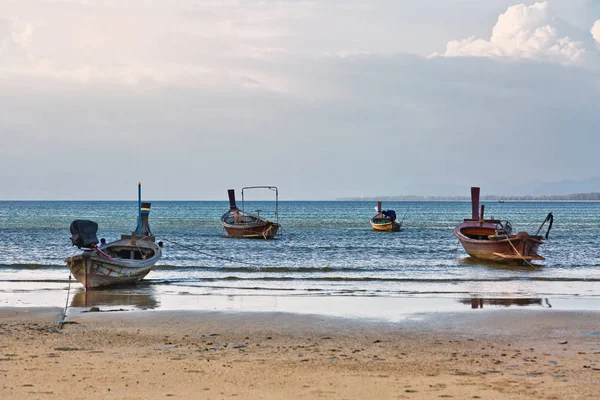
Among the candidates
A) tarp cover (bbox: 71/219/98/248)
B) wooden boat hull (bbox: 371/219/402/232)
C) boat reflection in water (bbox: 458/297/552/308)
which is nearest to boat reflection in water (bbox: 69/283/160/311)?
tarp cover (bbox: 71/219/98/248)

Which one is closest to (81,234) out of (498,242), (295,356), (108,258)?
(108,258)

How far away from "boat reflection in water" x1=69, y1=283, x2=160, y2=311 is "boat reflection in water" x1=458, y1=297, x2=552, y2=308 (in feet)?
29.3

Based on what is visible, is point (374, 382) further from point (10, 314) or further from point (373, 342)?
point (10, 314)

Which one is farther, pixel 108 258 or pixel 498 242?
pixel 498 242

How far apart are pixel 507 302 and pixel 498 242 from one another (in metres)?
14.9

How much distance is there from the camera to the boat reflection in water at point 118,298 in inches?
787

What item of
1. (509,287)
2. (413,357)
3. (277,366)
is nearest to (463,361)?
(413,357)

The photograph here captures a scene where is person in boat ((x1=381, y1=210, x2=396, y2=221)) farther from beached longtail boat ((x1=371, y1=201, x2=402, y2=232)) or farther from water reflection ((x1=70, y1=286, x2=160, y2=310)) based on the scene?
water reflection ((x1=70, y1=286, x2=160, y2=310))

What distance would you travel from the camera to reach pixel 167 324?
16.1m

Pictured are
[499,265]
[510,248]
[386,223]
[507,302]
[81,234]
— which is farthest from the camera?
[386,223]

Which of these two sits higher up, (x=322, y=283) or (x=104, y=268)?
(x=104, y=268)

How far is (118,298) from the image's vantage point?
71.7 ft

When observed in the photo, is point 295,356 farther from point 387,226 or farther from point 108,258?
point 387,226

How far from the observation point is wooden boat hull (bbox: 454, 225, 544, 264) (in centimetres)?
3428
